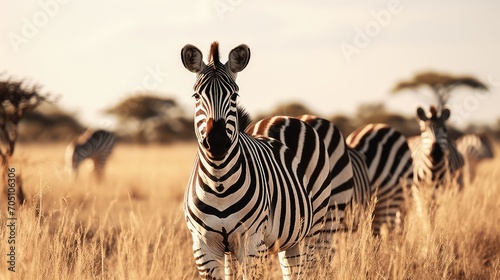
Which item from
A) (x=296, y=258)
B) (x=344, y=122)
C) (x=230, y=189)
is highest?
(x=344, y=122)

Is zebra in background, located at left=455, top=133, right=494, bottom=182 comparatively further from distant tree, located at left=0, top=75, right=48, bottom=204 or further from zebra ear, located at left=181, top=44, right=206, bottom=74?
zebra ear, located at left=181, top=44, right=206, bottom=74

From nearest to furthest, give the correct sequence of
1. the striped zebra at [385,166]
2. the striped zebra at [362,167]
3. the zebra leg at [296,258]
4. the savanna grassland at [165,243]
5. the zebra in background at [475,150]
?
the savanna grassland at [165,243] → the zebra leg at [296,258] → the striped zebra at [362,167] → the striped zebra at [385,166] → the zebra in background at [475,150]

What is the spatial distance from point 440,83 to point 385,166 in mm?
23423

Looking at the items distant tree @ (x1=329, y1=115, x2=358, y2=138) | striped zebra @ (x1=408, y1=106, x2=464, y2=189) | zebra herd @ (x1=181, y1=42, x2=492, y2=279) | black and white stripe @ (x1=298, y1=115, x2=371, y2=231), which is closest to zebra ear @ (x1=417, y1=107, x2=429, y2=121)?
striped zebra @ (x1=408, y1=106, x2=464, y2=189)

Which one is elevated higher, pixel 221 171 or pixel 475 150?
pixel 475 150

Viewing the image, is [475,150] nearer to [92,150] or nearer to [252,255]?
[92,150]

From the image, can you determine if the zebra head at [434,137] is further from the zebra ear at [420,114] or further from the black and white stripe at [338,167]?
the black and white stripe at [338,167]

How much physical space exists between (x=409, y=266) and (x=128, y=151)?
24.8m

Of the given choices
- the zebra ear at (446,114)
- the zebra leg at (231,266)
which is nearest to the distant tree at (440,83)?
the zebra ear at (446,114)

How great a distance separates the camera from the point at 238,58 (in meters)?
4.16

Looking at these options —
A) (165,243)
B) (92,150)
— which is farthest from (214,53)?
(92,150)

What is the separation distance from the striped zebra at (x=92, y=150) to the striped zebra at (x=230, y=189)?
1305 cm

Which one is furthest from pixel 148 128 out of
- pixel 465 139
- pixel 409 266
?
pixel 409 266

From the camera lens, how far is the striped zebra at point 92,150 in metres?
17.3
